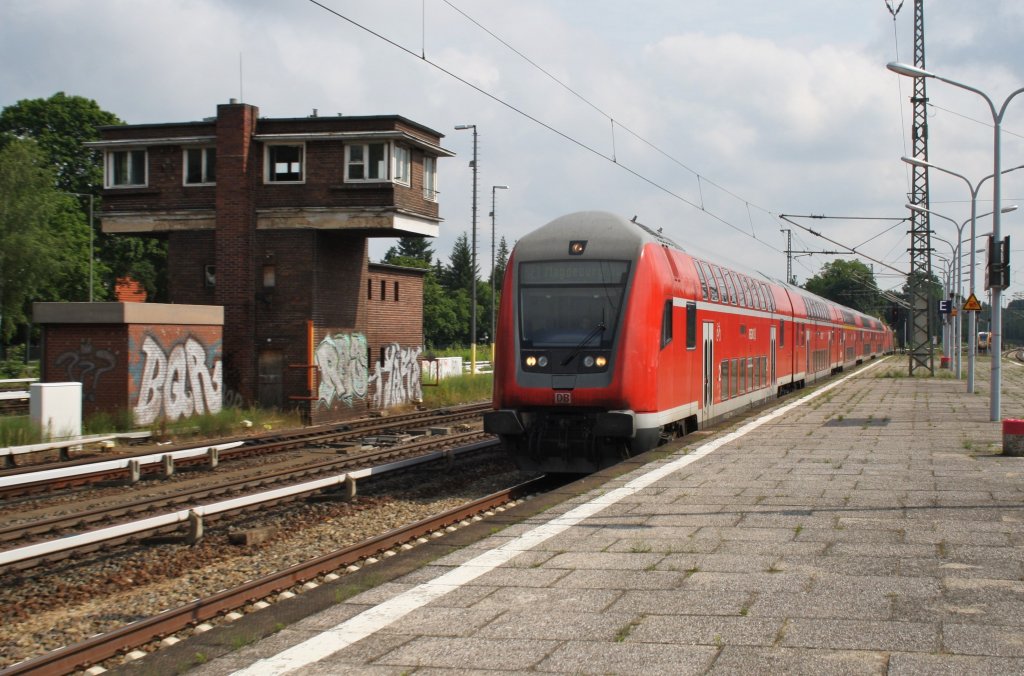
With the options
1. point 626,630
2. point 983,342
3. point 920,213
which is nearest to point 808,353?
point 920,213

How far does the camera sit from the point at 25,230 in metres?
49.9

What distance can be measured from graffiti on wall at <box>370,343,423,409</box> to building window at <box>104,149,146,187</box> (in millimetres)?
8206

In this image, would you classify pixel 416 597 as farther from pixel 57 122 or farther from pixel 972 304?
pixel 57 122

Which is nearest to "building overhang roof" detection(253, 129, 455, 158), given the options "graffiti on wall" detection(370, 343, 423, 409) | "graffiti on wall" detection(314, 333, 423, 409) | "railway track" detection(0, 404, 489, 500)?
"graffiti on wall" detection(314, 333, 423, 409)

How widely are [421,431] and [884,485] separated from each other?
41.0ft

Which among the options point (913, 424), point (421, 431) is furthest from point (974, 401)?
point (421, 431)

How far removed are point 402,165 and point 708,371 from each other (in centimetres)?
1313

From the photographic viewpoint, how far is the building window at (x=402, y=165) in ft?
90.0

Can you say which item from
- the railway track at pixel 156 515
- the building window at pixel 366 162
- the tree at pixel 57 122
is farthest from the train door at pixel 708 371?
the tree at pixel 57 122

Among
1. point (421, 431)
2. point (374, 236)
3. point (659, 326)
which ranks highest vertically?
point (374, 236)

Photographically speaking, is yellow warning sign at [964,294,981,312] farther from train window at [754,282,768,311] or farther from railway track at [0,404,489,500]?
railway track at [0,404,489,500]

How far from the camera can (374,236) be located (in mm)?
27938

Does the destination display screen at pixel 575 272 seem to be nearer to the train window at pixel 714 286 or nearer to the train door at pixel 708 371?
the train door at pixel 708 371

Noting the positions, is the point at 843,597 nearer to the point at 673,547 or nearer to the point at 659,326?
the point at 673,547
